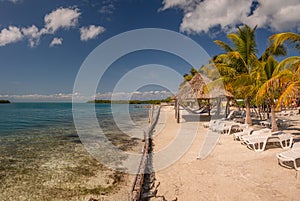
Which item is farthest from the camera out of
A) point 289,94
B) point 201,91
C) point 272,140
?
point 201,91

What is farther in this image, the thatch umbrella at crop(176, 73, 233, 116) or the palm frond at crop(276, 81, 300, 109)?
the thatch umbrella at crop(176, 73, 233, 116)

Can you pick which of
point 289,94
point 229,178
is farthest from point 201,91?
point 229,178

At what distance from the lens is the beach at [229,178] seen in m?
3.87

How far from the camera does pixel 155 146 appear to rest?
28.8ft

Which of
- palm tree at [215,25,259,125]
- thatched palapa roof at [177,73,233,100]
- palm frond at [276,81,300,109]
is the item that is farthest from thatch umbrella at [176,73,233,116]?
palm frond at [276,81,300,109]

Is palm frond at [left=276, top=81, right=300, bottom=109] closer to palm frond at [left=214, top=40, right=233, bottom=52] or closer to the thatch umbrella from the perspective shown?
palm frond at [left=214, top=40, right=233, bottom=52]

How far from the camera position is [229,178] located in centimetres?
461

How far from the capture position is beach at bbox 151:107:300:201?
387 cm

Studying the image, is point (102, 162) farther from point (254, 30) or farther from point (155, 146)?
point (254, 30)

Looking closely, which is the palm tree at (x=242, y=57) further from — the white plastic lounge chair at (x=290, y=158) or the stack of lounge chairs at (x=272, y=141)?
the white plastic lounge chair at (x=290, y=158)

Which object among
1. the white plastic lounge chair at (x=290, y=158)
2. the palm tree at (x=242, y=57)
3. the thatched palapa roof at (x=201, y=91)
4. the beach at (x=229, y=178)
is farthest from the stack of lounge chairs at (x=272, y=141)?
the thatched palapa roof at (x=201, y=91)

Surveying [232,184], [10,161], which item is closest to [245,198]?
[232,184]

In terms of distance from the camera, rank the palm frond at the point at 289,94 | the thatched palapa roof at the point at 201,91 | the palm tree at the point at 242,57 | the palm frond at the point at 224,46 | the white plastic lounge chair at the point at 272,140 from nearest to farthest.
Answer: the palm frond at the point at 289,94 → the white plastic lounge chair at the point at 272,140 → the palm tree at the point at 242,57 → the palm frond at the point at 224,46 → the thatched palapa roof at the point at 201,91

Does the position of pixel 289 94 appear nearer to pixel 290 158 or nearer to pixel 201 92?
pixel 290 158
